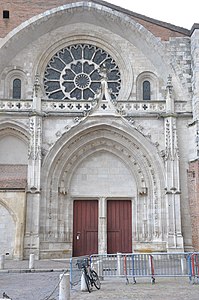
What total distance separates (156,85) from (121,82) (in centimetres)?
153

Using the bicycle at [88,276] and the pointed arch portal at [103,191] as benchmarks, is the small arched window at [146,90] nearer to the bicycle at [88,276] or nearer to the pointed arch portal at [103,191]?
the pointed arch portal at [103,191]

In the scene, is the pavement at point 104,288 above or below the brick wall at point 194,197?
below

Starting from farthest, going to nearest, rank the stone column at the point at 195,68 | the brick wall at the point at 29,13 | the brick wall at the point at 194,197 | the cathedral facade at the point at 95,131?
1. the brick wall at the point at 29,13
2. the stone column at the point at 195,68
3. the cathedral facade at the point at 95,131
4. the brick wall at the point at 194,197

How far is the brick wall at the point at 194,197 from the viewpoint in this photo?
1527 cm

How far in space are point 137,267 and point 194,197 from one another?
6.58 m

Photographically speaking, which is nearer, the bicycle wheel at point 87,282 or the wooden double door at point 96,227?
the bicycle wheel at point 87,282

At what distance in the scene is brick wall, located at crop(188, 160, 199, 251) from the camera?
15273mm

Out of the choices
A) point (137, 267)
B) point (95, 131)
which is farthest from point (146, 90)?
point (137, 267)

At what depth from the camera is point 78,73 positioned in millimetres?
18344

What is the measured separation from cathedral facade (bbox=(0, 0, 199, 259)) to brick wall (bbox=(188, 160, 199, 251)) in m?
0.05

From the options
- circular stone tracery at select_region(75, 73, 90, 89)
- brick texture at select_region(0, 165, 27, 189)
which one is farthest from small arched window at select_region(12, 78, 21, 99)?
brick texture at select_region(0, 165, 27, 189)

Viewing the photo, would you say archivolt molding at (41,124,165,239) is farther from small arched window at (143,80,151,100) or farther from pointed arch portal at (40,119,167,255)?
small arched window at (143,80,151,100)

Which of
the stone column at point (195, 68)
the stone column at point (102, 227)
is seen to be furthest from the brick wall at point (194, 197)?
the stone column at point (102, 227)

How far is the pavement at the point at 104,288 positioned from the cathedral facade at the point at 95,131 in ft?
15.0
